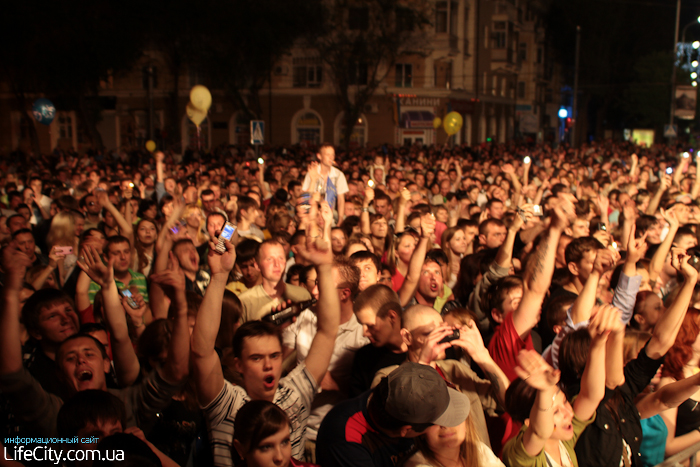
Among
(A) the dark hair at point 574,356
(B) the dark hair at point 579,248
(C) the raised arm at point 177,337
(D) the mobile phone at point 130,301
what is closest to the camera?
(C) the raised arm at point 177,337

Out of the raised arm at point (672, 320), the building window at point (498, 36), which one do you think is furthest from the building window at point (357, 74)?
the raised arm at point (672, 320)

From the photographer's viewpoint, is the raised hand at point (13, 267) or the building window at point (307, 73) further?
the building window at point (307, 73)

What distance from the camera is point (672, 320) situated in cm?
337

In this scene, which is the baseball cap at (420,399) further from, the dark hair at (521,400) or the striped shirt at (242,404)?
the striped shirt at (242,404)

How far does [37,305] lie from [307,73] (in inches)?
1497

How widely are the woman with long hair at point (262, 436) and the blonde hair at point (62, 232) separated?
466 cm

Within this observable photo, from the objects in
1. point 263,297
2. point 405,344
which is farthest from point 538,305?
point 263,297

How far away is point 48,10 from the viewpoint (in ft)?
88.9

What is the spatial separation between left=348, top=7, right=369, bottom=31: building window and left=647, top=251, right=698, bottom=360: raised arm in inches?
1353

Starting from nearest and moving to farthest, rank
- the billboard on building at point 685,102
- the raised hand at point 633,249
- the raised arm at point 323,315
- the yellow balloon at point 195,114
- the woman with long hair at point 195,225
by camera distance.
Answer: the raised arm at point 323,315, the raised hand at point 633,249, the woman with long hair at point 195,225, the yellow balloon at point 195,114, the billboard on building at point 685,102

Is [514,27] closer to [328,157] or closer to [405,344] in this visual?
[328,157]

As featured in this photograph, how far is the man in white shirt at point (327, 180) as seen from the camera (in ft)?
23.5

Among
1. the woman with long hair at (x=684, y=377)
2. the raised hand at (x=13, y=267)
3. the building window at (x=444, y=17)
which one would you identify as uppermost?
the building window at (x=444, y=17)

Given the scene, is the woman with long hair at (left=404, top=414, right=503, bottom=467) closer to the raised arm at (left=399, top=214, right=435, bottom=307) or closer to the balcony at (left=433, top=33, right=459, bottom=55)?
the raised arm at (left=399, top=214, right=435, bottom=307)
